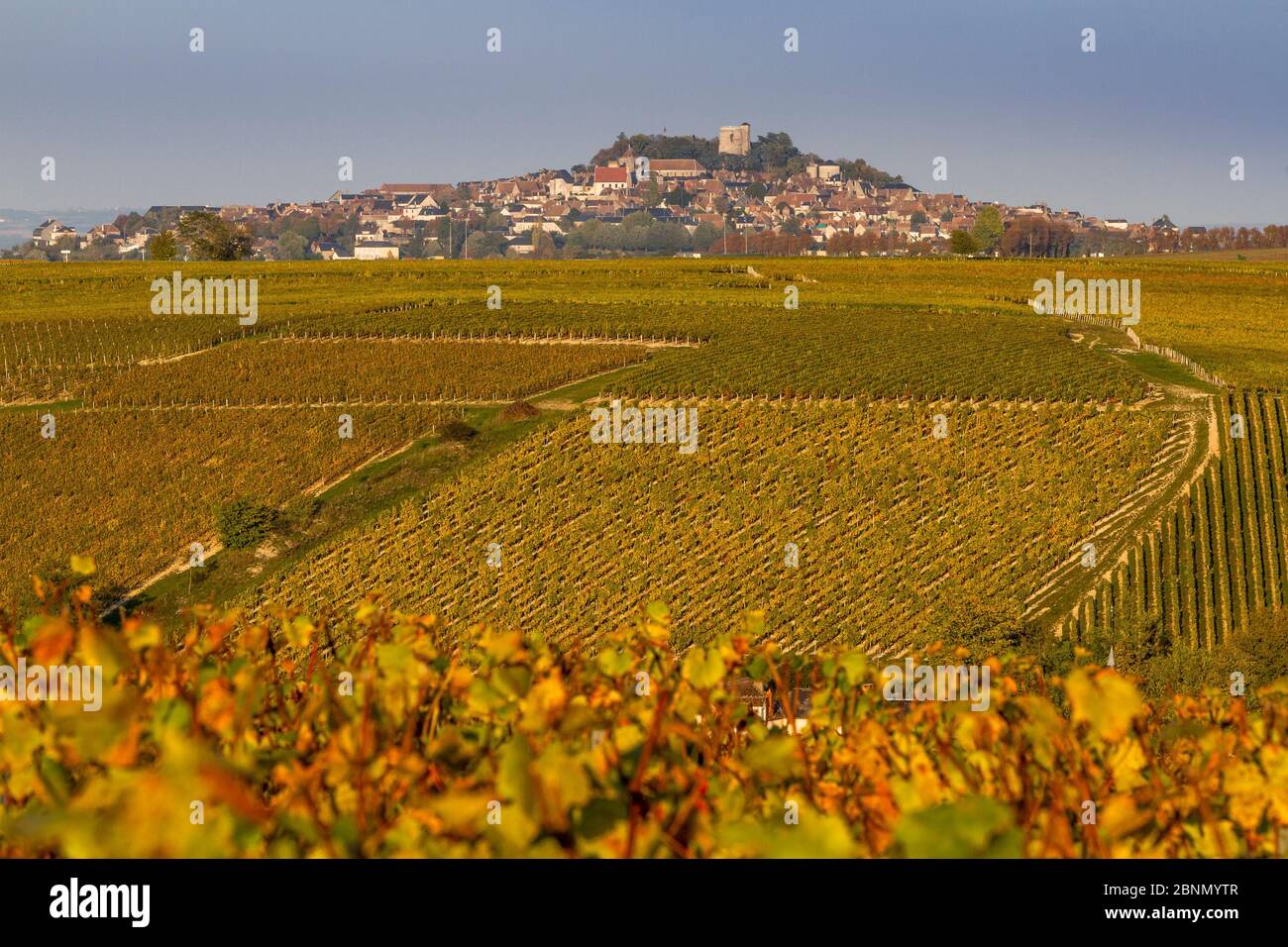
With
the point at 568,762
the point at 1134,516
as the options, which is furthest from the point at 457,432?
the point at 568,762

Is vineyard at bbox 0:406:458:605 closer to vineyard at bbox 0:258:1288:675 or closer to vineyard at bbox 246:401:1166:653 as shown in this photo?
vineyard at bbox 0:258:1288:675

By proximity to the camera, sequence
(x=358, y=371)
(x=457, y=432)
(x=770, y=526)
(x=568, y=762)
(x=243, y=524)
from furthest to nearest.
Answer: (x=358, y=371) → (x=457, y=432) → (x=770, y=526) → (x=243, y=524) → (x=568, y=762)

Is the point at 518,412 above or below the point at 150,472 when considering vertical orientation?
above

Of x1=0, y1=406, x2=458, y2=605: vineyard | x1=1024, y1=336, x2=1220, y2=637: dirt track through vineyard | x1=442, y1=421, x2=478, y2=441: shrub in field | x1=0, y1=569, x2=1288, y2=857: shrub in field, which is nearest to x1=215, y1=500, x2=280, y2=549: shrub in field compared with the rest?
x1=0, y1=406, x2=458, y2=605: vineyard

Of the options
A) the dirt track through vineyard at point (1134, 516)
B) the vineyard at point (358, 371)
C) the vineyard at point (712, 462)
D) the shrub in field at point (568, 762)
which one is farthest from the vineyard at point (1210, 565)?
the vineyard at point (358, 371)

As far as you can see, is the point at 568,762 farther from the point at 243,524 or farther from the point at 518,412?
the point at 518,412

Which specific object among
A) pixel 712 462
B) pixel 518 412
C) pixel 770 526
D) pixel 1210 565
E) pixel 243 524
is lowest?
pixel 1210 565

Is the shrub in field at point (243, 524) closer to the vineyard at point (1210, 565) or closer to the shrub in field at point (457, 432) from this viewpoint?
the shrub in field at point (457, 432)
